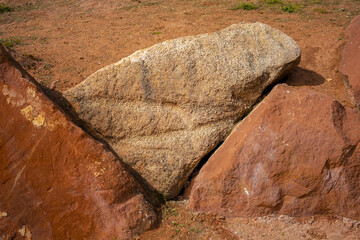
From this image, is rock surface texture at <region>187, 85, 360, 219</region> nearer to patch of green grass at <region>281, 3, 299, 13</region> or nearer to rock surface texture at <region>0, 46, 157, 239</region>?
rock surface texture at <region>0, 46, 157, 239</region>

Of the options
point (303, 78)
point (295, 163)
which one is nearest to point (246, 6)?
point (303, 78)

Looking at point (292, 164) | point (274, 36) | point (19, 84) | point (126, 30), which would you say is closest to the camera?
point (19, 84)

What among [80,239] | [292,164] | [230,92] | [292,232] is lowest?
[292,232]

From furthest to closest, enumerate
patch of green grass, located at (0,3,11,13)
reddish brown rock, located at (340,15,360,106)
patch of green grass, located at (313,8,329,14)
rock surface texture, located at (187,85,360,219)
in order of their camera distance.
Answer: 1. patch of green grass, located at (0,3,11,13)
2. patch of green grass, located at (313,8,329,14)
3. reddish brown rock, located at (340,15,360,106)
4. rock surface texture, located at (187,85,360,219)

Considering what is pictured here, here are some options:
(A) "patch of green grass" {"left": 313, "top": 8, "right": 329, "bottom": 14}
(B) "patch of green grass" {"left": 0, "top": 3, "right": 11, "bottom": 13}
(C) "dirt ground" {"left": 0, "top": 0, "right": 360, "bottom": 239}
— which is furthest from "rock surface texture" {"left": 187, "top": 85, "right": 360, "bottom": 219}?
(B) "patch of green grass" {"left": 0, "top": 3, "right": 11, "bottom": 13}

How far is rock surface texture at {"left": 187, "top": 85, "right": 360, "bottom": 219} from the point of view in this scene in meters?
2.81

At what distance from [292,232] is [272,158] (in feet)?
2.27

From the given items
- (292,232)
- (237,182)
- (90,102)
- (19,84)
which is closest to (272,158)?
(237,182)

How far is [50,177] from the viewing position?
105 inches

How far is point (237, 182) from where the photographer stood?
293 cm

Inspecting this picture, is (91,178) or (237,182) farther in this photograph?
(237,182)

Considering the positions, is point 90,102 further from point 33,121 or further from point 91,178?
point 91,178

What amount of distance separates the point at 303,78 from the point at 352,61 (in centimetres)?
76

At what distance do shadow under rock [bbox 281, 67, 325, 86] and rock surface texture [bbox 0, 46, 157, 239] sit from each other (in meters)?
2.37
